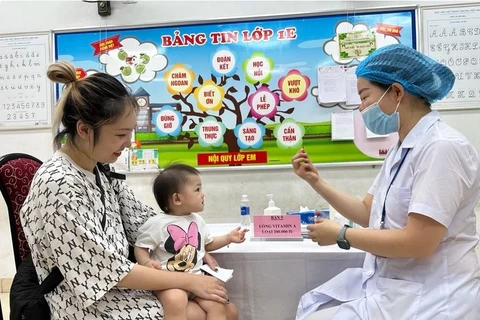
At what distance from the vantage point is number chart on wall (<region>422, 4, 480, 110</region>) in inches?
101

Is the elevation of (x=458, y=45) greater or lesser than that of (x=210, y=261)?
greater

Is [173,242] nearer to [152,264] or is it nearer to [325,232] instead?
[152,264]

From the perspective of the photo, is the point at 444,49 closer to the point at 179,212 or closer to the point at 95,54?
the point at 179,212

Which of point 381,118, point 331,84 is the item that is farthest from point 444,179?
point 331,84

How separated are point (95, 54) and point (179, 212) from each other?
173 centimetres

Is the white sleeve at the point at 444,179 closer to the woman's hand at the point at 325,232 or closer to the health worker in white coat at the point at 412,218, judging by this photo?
the health worker in white coat at the point at 412,218

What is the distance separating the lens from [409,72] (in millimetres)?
1276

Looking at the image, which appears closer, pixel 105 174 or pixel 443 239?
pixel 443 239

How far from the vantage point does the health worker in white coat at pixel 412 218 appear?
44.6 inches

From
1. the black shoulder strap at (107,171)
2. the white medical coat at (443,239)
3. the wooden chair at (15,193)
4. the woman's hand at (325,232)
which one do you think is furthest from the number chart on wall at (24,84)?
the white medical coat at (443,239)

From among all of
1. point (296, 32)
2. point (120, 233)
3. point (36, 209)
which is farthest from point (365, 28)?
point (36, 209)

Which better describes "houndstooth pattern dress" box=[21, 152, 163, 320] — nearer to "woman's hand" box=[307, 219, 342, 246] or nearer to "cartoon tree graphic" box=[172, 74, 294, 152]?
Answer: "woman's hand" box=[307, 219, 342, 246]

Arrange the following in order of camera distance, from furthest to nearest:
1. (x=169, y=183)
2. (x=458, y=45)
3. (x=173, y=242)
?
(x=458, y=45) → (x=169, y=183) → (x=173, y=242)

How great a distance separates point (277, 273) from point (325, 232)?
40 cm
